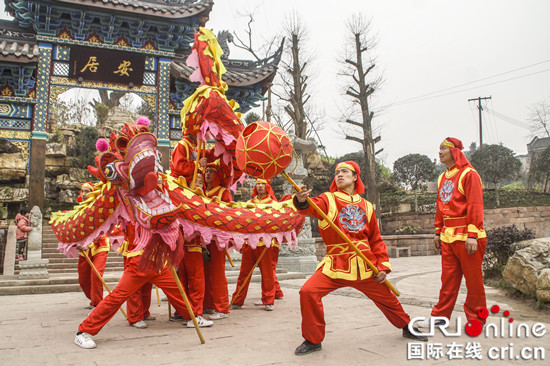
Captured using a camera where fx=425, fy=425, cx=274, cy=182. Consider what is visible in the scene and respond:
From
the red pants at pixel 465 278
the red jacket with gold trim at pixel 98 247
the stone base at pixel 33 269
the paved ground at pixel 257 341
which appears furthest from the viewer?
the stone base at pixel 33 269

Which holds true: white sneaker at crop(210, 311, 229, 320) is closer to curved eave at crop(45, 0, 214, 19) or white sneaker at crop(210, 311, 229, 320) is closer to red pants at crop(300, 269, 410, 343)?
red pants at crop(300, 269, 410, 343)

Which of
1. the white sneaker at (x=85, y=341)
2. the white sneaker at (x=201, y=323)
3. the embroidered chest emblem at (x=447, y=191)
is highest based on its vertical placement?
the embroidered chest emblem at (x=447, y=191)

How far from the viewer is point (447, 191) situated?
4148 mm

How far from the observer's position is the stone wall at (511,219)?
19.2 meters

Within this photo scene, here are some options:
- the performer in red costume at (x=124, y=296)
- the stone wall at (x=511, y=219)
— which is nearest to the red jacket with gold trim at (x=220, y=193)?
the performer in red costume at (x=124, y=296)

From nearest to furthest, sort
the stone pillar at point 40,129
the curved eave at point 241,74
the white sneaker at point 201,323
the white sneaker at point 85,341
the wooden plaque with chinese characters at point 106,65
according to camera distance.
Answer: the white sneaker at point 85,341 < the white sneaker at point 201,323 < the stone pillar at point 40,129 < the wooden plaque with chinese characters at point 106,65 < the curved eave at point 241,74

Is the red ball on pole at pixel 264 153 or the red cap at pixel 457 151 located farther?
the red cap at pixel 457 151

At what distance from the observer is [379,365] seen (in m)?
2.90

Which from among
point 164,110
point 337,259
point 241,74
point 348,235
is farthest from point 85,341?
point 241,74

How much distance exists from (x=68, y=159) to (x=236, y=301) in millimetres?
15702

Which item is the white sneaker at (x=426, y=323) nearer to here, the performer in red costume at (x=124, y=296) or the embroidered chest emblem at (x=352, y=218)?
the embroidered chest emblem at (x=352, y=218)

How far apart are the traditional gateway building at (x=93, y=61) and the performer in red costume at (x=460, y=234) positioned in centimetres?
874

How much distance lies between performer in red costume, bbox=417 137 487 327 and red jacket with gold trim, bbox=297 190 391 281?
0.84 metres

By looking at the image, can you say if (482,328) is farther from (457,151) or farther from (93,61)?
(93,61)
